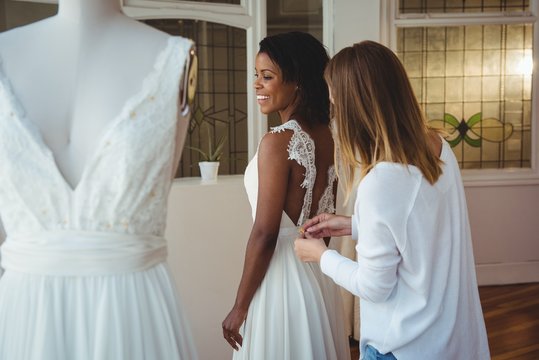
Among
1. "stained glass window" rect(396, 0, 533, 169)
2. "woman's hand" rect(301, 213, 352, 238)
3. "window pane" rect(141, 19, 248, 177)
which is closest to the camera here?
"woman's hand" rect(301, 213, 352, 238)

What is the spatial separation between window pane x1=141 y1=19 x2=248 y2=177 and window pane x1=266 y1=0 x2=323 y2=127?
9.5 inches

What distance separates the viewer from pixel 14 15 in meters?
3.18

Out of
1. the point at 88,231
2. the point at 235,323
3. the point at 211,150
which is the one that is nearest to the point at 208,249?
the point at 211,150

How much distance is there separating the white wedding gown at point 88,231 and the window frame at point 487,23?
13.1 ft

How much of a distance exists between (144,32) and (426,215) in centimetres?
68

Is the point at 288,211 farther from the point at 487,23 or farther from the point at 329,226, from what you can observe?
the point at 487,23

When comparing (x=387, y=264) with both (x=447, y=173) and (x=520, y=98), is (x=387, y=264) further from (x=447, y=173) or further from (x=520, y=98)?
(x=520, y=98)

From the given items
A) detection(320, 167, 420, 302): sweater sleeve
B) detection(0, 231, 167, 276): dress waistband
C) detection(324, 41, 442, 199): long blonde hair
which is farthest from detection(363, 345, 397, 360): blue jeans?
detection(0, 231, 167, 276): dress waistband

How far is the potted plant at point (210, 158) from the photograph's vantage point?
11.9 feet

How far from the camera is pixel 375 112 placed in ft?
4.72

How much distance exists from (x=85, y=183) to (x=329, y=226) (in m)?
0.86

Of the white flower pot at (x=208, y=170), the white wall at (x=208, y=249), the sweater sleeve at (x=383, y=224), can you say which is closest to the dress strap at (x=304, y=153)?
the sweater sleeve at (x=383, y=224)

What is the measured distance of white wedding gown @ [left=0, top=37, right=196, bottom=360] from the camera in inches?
42.6

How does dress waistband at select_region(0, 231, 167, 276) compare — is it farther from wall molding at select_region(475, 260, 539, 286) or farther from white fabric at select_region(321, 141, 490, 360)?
wall molding at select_region(475, 260, 539, 286)
